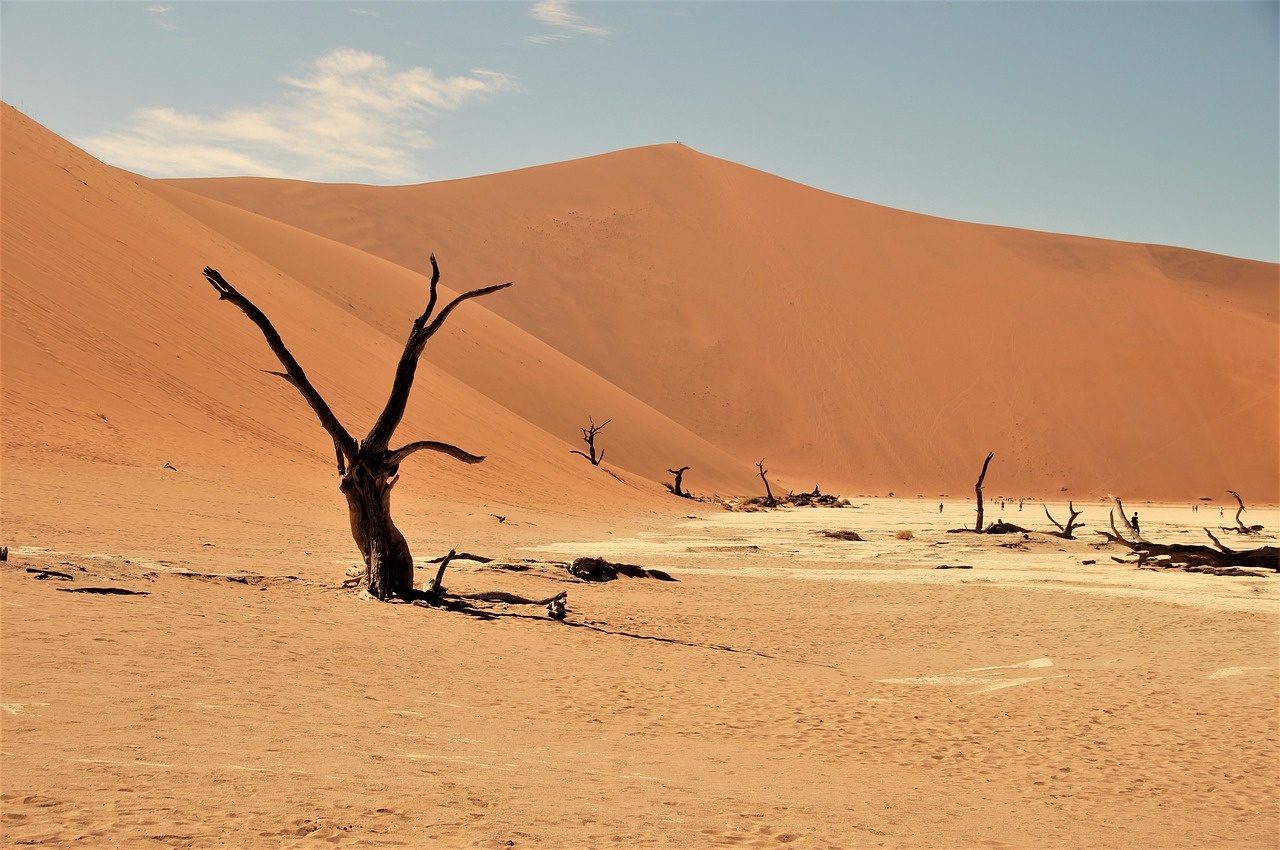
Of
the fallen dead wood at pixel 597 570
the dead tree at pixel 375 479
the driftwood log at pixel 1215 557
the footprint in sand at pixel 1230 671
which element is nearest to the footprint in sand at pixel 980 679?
the footprint in sand at pixel 1230 671

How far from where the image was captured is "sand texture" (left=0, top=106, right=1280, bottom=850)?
5.21 meters

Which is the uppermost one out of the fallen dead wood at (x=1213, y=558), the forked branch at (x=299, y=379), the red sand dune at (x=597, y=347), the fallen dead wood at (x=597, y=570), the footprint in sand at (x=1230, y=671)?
the red sand dune at (x=597, y=347)

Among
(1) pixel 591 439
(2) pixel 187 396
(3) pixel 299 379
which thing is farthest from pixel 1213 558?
(1) pixel 591 439

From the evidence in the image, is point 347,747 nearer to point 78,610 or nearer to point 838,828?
point 838,828

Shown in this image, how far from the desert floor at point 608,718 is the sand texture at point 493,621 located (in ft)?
0.12

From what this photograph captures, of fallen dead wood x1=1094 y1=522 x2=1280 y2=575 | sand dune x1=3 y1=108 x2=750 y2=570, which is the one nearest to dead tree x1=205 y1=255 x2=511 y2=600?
sand dune x1=3 y1=108 x2=750 y2=570

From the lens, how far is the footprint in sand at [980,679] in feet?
31.3

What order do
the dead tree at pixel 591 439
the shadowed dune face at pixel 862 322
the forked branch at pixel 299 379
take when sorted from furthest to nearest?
the shadowed dune face at pixel 862 322, the dead tree at pixel 591 439, the forked branch at pixel 299 379

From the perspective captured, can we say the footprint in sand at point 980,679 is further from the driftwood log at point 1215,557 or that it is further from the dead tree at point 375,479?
the driftwood log at point 1215,557

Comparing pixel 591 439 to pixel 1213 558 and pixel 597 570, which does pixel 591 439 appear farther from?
pixel 1213 558

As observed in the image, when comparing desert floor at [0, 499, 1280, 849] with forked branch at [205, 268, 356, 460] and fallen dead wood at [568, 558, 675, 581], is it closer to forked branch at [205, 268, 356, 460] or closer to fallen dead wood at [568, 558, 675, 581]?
fallen dead wood at [568, 558, 675, 581]

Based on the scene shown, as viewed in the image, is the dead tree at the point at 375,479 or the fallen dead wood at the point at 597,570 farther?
the fallen dead wood at the point at 597,570

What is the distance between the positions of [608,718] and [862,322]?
217 ft

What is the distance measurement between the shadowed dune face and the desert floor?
140ft
